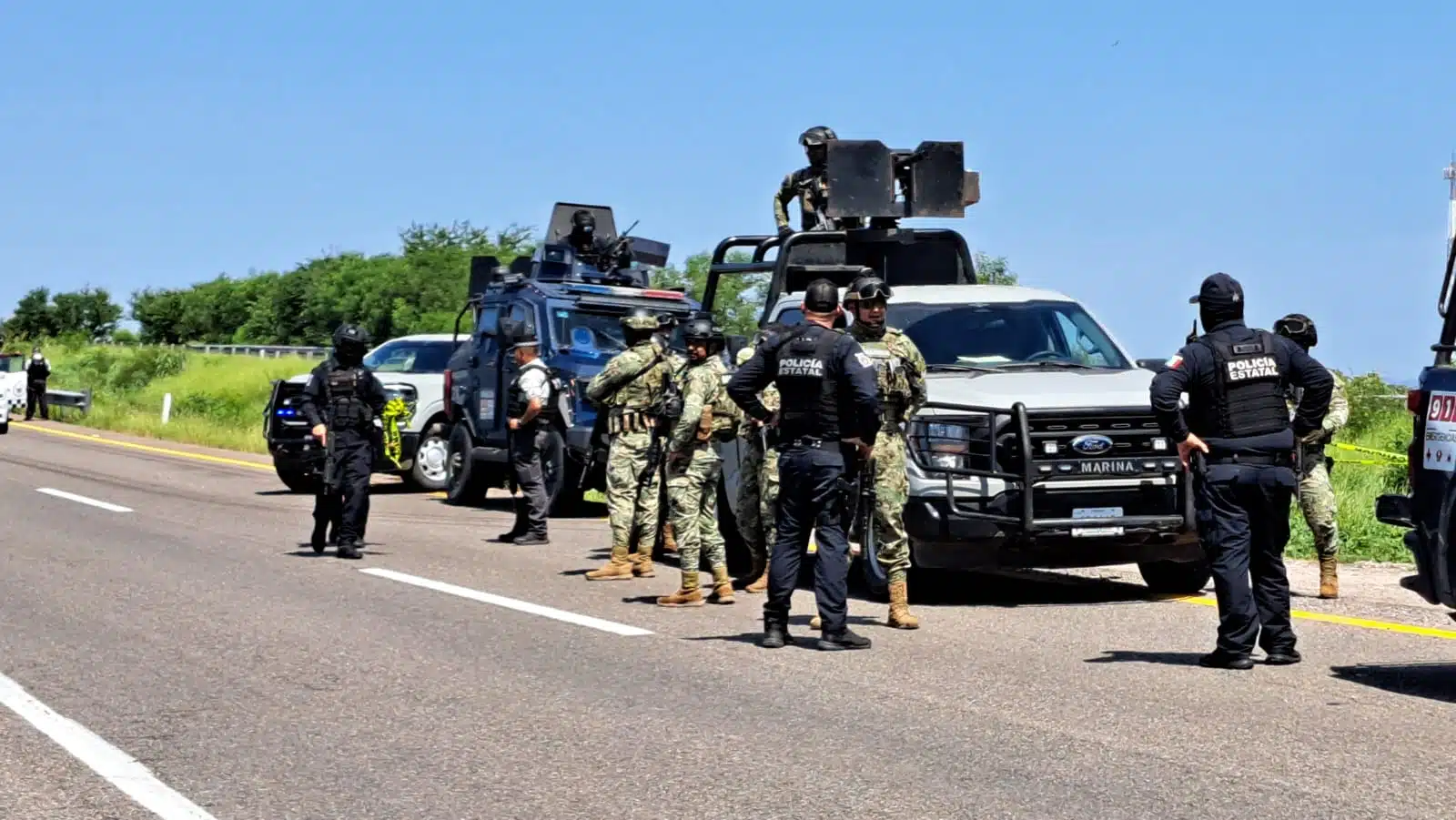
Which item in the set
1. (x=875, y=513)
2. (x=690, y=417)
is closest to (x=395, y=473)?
(x=690, y=417)

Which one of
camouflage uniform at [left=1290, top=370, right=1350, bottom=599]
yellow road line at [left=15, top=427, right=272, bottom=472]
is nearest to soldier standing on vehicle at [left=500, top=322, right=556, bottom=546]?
camouflage uniform at [left=1290, top=370, right=1350, bottom=599]

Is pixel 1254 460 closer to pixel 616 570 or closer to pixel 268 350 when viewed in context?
pixel 616 570

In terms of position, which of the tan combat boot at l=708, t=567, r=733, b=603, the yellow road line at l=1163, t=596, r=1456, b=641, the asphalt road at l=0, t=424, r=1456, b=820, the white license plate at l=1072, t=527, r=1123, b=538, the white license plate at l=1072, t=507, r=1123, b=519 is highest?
the white license plate at l=1072, t=507, r=1123, b=519

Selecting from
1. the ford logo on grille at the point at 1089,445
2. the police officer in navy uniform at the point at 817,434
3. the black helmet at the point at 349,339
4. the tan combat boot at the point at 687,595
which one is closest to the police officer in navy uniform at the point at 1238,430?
the police officer in navy uniform at the point at 817,434

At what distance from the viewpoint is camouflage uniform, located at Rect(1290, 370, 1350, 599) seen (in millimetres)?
12055

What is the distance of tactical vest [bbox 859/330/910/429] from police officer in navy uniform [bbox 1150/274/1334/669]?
70.6 inches

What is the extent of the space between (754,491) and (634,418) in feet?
4.29

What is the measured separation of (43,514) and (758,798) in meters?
14.2

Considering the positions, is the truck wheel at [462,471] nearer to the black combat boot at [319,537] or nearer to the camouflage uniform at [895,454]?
the black combat boot at [319,537]

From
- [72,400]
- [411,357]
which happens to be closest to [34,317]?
[72,400]

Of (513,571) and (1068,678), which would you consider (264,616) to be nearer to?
(513,571)

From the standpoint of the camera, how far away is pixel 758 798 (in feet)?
20.9

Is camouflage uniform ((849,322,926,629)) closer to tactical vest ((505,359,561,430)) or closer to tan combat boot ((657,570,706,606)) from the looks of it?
tan combat boot ((657,570,706,606))

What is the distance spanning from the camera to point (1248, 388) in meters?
9.09
